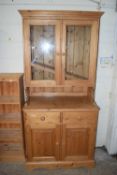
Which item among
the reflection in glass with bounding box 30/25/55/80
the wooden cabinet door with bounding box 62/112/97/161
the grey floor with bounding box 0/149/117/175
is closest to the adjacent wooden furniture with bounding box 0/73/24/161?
the grey floor with bounding box 0/149/117/175

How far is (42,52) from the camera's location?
2248 mm

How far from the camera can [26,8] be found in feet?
7.20

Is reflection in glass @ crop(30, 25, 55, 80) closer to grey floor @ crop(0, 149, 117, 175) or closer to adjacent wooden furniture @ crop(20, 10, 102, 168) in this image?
adjacent wooden furniture @ crop(20, 10, 102, 168)

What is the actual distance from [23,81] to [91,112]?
1.02m

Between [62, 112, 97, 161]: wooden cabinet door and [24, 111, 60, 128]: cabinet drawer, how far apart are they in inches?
4.5

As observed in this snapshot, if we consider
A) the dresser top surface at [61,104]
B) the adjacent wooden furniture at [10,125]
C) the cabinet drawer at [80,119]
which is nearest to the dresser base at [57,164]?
the adjacent wooden furniture at [10,125]

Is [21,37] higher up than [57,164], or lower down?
higher up

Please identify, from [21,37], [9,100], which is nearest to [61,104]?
[9,100]

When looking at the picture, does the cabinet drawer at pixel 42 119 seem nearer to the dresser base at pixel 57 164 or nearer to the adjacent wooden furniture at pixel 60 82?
the adjacent wooden furniture at pixel 60 82

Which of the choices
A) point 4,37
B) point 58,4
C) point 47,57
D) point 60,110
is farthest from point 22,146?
point 58,4

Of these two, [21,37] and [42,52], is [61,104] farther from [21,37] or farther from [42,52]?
[21,37]

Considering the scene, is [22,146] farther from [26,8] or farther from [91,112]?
[26,8]

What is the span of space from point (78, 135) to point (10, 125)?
38.2 inches

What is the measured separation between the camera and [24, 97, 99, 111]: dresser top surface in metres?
2.11
